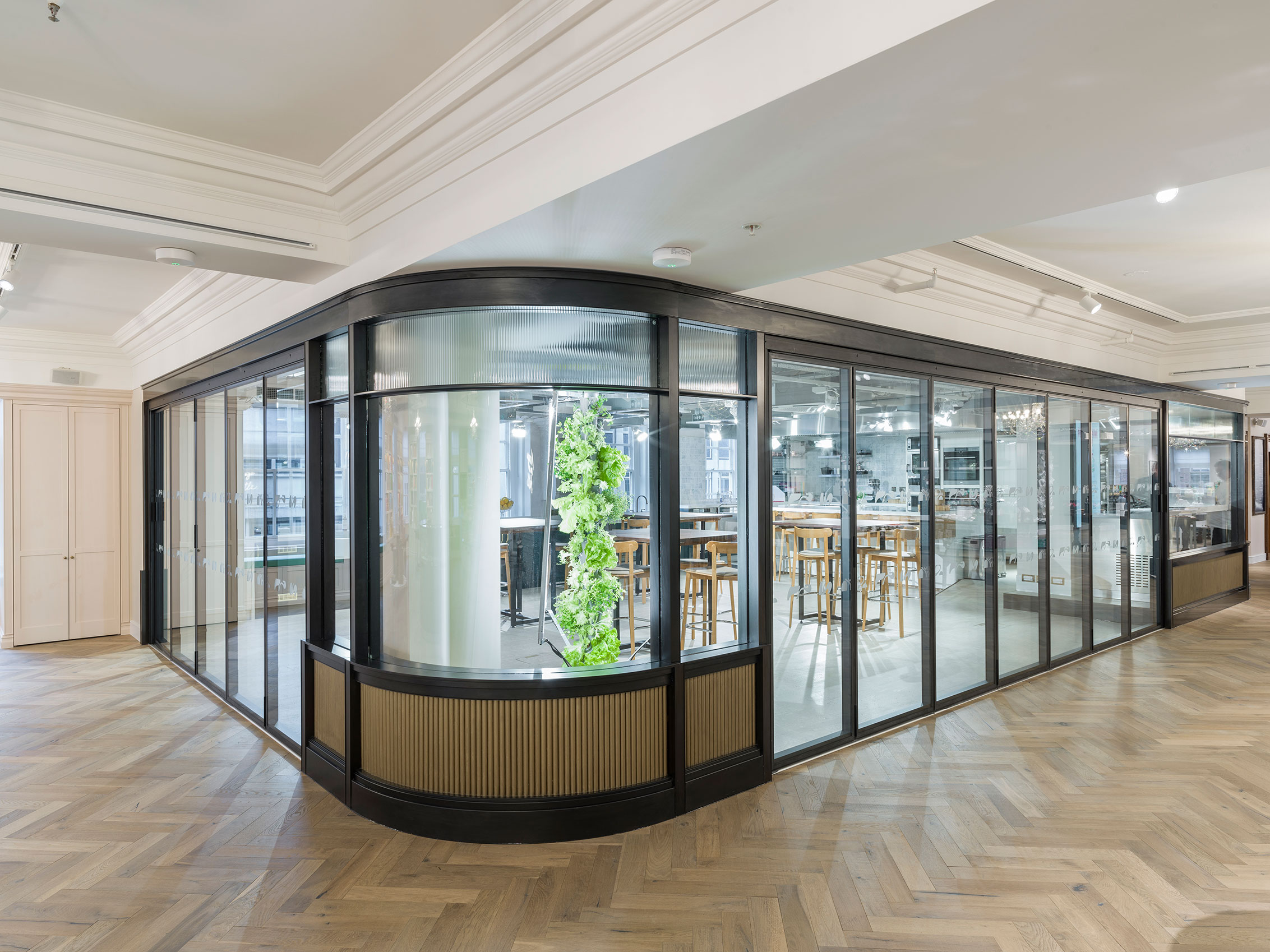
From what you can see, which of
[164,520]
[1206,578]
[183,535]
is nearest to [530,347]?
[183,535]

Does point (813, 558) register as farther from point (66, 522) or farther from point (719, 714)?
point (66, 522)

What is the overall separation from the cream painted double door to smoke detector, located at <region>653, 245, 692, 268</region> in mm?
7057

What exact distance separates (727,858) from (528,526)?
170cm

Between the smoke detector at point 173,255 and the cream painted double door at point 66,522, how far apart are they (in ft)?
16.9

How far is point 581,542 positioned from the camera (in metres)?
3.51

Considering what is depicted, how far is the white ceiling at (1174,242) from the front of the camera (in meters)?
3.97

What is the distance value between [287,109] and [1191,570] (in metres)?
9.57

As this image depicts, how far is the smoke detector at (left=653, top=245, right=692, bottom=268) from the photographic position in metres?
2.98

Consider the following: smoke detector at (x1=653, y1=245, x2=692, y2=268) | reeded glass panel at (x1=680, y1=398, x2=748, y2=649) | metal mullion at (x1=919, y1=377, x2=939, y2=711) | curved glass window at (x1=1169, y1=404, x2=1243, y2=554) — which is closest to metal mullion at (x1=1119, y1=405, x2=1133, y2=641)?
curved glass window at (x1=1169, y1=404, x2=1243, y2=554)

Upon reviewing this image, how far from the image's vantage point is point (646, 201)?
2502 mm

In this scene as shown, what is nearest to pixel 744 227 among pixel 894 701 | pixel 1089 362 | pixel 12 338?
pixel 894 701

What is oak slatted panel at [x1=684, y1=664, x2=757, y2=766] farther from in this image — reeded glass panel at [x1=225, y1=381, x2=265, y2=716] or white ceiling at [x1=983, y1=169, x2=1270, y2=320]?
reeded glass panel at [x1=225, y1=381, x2=265, y2=716]

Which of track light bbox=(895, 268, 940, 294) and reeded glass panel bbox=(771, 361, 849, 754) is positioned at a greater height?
track light bbox=(895, 268, 940, 294)

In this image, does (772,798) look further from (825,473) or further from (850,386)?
(850,386)
